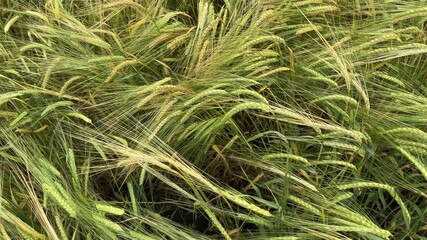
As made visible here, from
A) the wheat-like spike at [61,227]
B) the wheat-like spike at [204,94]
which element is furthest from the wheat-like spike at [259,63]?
the wheat-like spike at [61,227]

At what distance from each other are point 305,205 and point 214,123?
0.21 meters

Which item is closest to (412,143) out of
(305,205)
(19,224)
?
(305,205)

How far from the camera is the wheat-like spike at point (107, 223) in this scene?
2.65 ft

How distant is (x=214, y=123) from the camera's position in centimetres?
94

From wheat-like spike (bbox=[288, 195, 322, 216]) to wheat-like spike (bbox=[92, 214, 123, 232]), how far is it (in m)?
0.29

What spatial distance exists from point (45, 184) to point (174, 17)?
0.51m

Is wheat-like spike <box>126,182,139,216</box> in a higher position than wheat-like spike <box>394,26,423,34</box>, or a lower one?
lower

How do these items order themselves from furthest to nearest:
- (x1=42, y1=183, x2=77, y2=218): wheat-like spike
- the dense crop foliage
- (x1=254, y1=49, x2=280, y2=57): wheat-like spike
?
(x1=254, y1=49, x2=280, y2=57): wheat-like spike, the dense crop foliage, (x1=42, y1=183, x2=77, y2=218): wheat-like spike

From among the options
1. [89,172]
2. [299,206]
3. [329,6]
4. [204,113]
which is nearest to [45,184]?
[89,172]

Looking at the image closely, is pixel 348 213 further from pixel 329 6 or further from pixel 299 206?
pixel 329 6

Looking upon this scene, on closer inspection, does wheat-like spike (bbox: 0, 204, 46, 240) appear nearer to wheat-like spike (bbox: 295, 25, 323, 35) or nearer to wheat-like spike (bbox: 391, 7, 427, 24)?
wheat-like spike (bbox: 295, 25, 323, 35)

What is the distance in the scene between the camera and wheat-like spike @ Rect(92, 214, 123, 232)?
2.65ft

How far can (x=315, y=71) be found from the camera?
39.5 inches

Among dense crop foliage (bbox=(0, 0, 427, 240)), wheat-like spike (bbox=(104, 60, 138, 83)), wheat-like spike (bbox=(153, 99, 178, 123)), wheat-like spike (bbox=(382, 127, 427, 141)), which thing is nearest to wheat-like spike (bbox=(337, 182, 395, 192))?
dense crop foliage (bbox=(0, 0, 427, 240))
